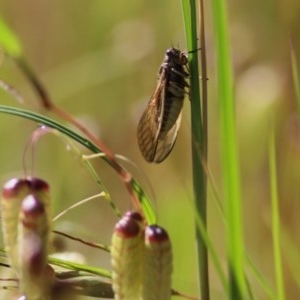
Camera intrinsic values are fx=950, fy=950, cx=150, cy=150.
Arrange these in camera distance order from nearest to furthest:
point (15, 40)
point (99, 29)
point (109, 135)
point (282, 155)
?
point (15, 40) < point (282, 155) < point (109, 135) < point (99, 29)

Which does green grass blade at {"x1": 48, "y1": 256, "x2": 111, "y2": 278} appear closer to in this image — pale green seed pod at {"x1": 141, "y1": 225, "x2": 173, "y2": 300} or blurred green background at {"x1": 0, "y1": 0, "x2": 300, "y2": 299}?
pale green seed pod at {"x1": 141, "y1": 225, "x2": 173, "y2": 300}

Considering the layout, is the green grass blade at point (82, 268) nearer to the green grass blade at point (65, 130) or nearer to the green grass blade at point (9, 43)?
the green grass blade at point (65, 130)

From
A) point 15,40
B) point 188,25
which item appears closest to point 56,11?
point 188,25

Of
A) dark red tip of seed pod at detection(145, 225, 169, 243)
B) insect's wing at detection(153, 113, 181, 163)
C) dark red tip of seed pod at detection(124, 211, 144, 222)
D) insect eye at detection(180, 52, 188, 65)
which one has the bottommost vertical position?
dark red tip of seed pod at detection(145, 225, 169, 243)

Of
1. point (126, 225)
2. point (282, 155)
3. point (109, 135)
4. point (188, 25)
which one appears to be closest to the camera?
point (126, 225)

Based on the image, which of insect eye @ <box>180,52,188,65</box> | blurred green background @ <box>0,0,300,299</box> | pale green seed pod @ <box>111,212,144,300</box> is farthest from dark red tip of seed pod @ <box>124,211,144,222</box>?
blurred green background @ <box>0,0,300,299</box>

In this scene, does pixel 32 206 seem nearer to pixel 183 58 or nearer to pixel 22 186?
pixel 22 186

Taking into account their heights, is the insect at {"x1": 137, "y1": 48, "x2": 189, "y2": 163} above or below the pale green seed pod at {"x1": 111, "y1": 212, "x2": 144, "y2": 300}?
above

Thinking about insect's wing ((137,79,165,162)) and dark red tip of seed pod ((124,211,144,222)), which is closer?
dark red tip of seed pod ((124,211,144,222))

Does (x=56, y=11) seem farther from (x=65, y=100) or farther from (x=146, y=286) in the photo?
(x=146, y=286)
